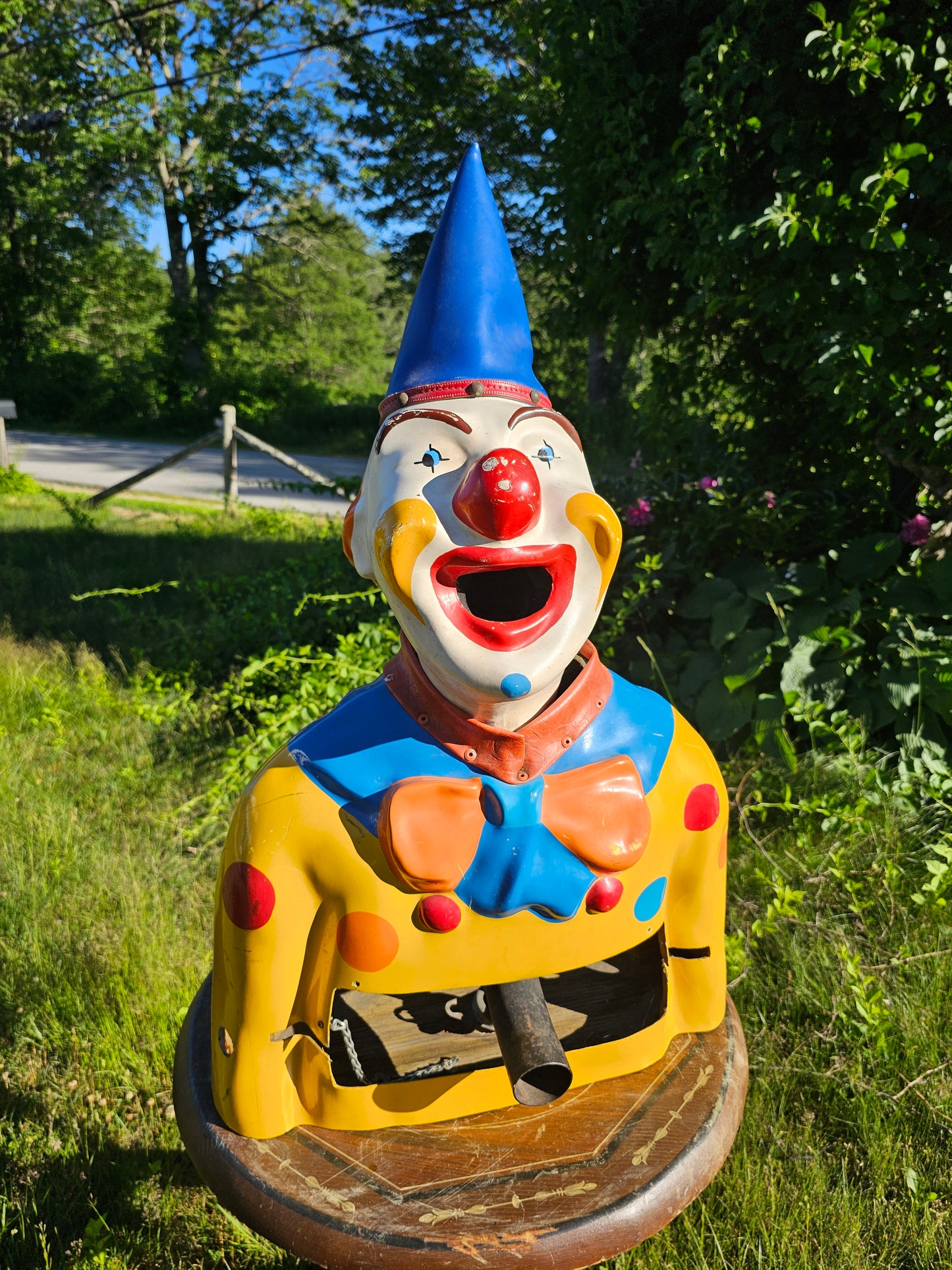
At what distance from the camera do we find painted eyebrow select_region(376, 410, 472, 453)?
1.25m

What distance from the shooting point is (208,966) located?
2461 millimetres

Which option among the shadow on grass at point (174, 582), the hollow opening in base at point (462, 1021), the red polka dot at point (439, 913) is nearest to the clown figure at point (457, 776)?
the red polka dot at point (439, 913)

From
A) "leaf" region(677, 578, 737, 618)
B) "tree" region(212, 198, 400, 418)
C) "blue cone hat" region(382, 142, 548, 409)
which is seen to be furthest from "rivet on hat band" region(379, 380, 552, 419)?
"tree" region(212, 198, 400, 418)

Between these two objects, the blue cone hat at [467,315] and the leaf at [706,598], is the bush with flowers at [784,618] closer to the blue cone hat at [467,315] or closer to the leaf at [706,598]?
the leaf at [706,598]

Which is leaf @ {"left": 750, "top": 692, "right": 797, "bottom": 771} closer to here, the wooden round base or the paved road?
the wooden round base

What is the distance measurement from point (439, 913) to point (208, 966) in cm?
149

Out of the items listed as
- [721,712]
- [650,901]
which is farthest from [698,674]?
[650,901]

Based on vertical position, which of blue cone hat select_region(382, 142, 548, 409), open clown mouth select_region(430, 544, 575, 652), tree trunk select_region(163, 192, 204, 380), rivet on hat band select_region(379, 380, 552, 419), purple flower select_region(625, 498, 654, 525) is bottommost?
purple flower select_region(625, 498, 654, 525)

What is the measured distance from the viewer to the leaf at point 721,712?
2.81 metres

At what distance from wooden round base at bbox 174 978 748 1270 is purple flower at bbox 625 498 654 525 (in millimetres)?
2301

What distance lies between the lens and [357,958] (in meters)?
1.25

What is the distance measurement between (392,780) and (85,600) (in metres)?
4.55

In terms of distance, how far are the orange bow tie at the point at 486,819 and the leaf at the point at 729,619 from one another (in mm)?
1666

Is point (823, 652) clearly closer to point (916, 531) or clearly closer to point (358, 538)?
point (916, 531)
